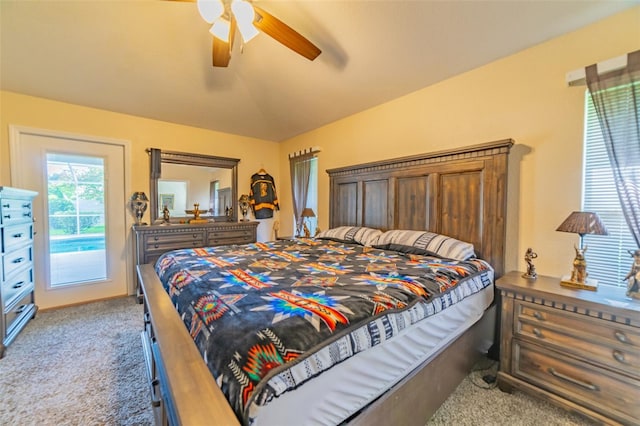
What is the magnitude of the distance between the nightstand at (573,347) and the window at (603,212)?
0.86ft

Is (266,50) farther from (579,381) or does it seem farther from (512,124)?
(579,381)

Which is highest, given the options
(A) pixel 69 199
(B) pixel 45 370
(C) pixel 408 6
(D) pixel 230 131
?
(C) pixel 408 6

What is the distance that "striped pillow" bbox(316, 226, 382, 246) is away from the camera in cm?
288

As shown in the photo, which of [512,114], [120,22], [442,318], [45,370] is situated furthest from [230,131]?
[442,318]

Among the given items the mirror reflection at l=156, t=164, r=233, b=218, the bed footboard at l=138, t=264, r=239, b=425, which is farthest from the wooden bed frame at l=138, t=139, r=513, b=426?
the mirror reflection at l=156, t=164, r=233, b=218

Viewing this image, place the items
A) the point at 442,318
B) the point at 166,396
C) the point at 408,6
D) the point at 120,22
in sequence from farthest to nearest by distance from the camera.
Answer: the point at 120,22 → the point at 408,6 → the point at 442,318 → the point at 166,396

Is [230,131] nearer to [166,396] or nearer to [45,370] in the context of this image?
[45,370]

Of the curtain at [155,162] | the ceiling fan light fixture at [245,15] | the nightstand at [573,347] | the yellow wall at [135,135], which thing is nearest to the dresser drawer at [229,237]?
the yellow wall at [135,135]

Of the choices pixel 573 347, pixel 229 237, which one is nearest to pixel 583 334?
pixel 573 347

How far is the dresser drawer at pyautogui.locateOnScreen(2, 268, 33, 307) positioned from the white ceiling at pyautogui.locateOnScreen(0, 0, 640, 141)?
204 centimetres

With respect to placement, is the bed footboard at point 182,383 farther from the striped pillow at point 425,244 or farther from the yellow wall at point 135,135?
the yellow wall at point 135,135

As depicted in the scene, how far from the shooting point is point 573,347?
151 centimetres

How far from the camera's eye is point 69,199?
320 cm

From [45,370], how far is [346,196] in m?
3.25
